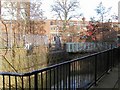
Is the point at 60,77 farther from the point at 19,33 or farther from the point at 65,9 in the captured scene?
the point at 65,9

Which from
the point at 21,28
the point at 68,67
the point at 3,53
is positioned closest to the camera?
the point at 68,67

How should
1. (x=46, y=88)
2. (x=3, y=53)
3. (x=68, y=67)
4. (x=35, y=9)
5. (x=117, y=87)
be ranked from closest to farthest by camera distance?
(x=46, y=88)
(x=68, y=67)
(x=117, y=87)
(x=3, y=53)
(x=35, y=9)

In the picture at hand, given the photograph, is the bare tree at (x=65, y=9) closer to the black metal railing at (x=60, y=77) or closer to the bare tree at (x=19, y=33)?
the bare tree at (x=19, y=33)

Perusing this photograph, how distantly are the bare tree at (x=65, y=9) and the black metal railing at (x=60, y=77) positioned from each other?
A: 11.5 metres

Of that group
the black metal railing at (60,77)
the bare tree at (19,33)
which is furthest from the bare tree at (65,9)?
the black metal railing at (60,77)

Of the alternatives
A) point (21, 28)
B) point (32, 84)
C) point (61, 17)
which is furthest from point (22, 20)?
point (32, 84)

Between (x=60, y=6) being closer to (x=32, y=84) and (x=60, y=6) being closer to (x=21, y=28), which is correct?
(x=21, y=28)

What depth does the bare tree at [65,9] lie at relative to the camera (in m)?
15.1

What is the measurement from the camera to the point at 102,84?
388 cm

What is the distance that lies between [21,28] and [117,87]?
21.6ft

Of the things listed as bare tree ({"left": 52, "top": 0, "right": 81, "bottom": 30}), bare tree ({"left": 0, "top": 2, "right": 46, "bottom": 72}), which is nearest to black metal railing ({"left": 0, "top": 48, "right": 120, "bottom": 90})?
bare tree ({"left": 0, "top": 2, "right": 46, "bottom": 72})

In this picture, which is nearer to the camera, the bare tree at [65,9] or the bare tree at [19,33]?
the bare tree at [19,33]

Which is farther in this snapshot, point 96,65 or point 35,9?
point 35,9

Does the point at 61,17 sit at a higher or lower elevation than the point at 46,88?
higher
